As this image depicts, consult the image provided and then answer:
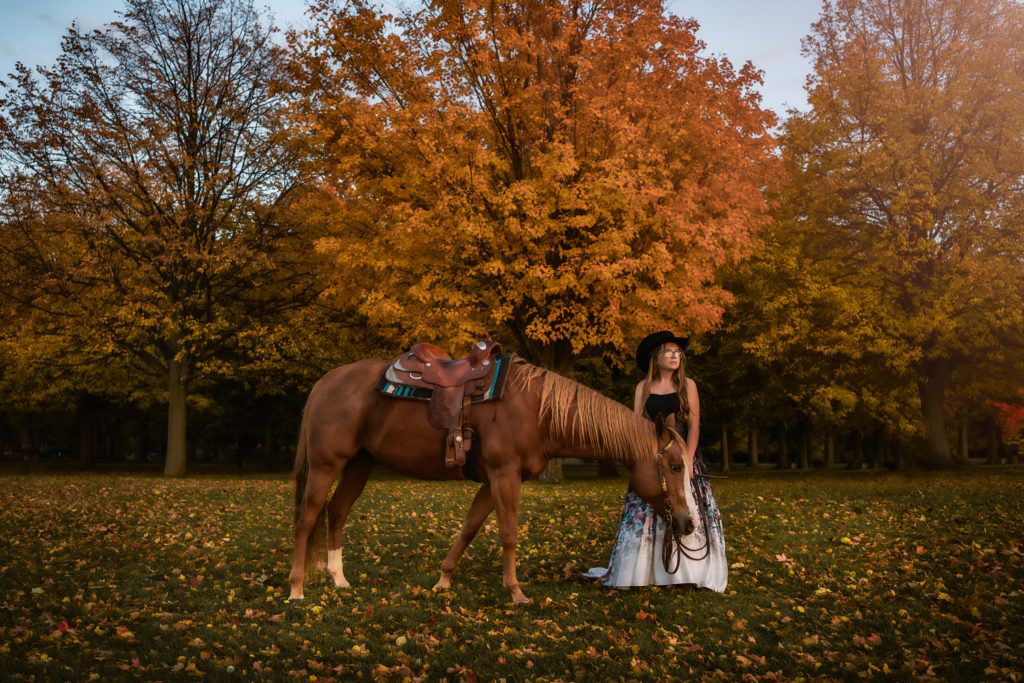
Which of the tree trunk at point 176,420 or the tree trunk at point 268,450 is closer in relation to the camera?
the tree trunk at point 176,420

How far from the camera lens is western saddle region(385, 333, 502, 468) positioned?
6375 millimetres

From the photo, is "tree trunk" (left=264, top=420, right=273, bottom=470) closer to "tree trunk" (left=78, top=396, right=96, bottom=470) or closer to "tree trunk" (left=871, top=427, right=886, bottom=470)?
"tree trunk" (left=78, top=396, right=96, bottom=470)

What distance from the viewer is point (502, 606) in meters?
6.25

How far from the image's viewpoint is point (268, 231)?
23.3 meters

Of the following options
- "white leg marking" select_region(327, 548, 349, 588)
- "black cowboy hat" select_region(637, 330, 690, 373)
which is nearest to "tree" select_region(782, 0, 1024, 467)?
"black cowboy hat" select_region(637, 330, 690, 373)

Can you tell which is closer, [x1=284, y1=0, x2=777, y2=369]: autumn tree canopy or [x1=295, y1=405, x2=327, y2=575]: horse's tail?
[x1=295, y1=405, x2=327, y2=575]: horse's tail

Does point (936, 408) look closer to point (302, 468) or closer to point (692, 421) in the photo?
point (692, 421)

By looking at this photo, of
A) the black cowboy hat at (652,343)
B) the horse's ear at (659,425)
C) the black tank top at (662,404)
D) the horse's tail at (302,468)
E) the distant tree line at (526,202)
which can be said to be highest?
the distant tree line at (526,202)

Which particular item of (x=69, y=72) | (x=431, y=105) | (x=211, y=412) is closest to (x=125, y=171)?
(x=69, y=72)

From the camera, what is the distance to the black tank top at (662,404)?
696cm

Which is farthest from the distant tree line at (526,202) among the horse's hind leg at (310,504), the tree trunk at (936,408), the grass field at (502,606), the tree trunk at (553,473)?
the horse's hind leg at (310,504)

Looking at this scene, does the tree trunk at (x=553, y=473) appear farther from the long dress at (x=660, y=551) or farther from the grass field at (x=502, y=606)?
the long dress at (x=660, y=551)

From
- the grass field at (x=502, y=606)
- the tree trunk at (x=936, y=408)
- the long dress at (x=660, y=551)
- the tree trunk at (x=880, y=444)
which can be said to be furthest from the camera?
the tree trunk at (x=880, y=444)

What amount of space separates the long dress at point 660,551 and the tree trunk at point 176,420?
19553 mm
